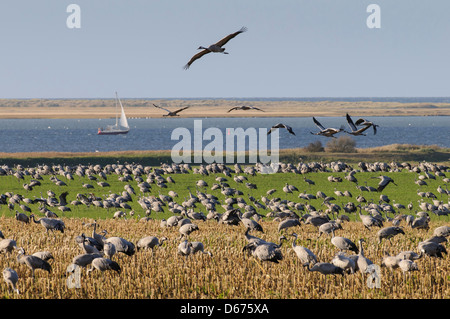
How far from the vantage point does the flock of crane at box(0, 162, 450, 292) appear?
53.4 ft

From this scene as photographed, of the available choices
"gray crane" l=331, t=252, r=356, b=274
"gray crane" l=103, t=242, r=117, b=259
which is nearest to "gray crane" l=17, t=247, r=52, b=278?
"gray crane" l=103, t=242, r=117, b=259

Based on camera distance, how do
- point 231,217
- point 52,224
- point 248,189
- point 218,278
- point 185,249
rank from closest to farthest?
point 218,278 → point 185,249 → point 52,224 → point 231,217 → point 248,189

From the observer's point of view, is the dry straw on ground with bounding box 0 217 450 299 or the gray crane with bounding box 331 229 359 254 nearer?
the dry straw on ground with bounding box 0 217 450 299

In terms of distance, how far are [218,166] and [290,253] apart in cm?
3634

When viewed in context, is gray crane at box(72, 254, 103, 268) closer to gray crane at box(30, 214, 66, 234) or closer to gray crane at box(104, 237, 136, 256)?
gray crane at box(104, 237, 136, 256)

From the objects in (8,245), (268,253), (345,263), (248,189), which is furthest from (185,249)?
(248,189)

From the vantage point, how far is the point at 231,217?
2655 cm

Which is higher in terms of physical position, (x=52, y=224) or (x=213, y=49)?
(x=213, y=49)

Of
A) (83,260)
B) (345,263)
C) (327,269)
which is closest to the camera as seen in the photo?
(327,269)

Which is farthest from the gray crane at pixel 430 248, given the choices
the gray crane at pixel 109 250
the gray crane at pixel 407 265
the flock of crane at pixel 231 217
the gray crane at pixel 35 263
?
the gray crane at pixel 35 263

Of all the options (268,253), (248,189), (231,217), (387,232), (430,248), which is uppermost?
(268,253)

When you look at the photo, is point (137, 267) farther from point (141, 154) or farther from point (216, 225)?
point (141, 154)

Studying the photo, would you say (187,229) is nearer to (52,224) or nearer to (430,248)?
(52,224)

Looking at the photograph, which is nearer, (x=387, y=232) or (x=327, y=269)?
(x=327, y=269)
